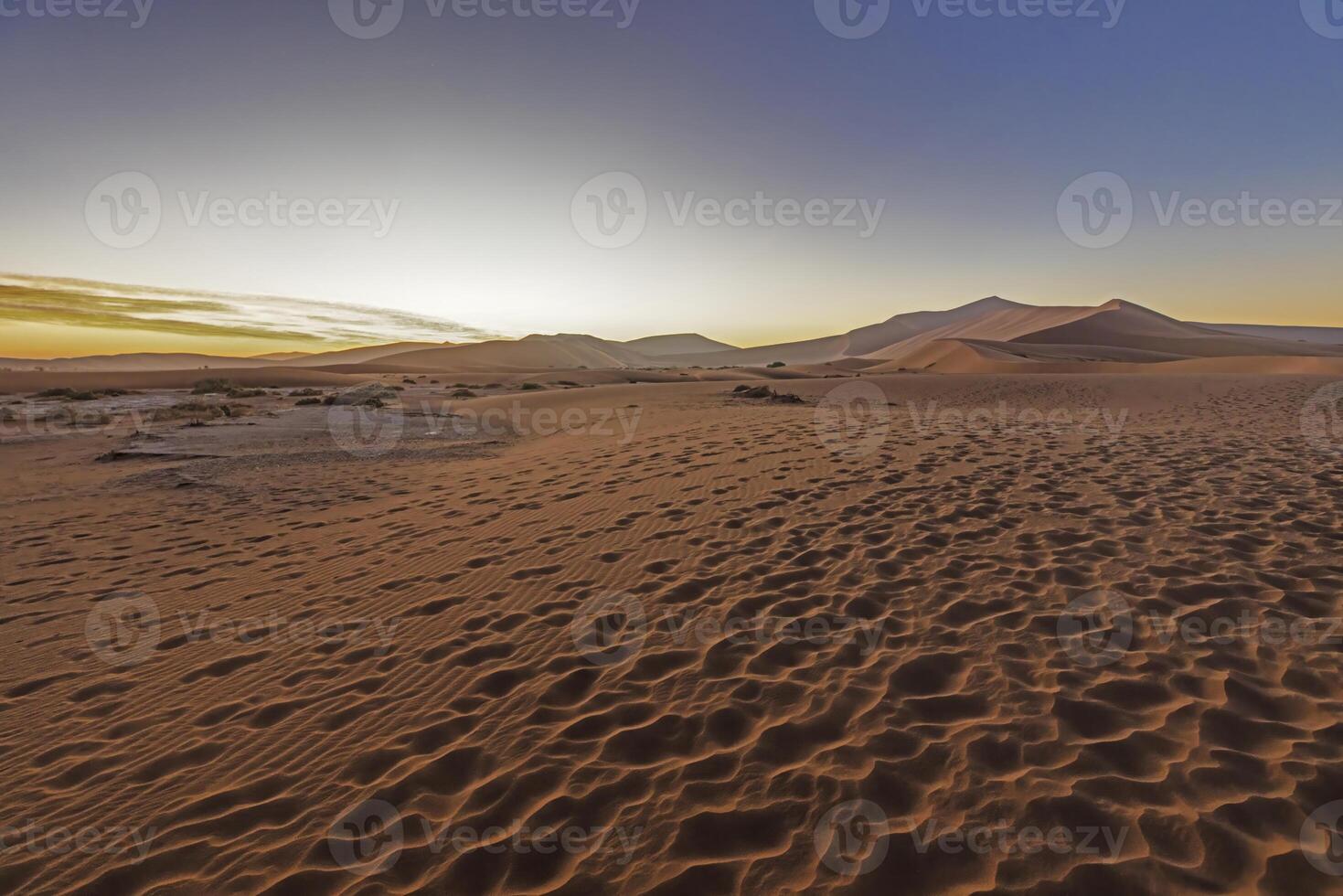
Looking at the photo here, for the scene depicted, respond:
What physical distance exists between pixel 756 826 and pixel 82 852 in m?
3.37

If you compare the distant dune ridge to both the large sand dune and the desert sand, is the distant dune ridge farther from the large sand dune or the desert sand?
the desert sand

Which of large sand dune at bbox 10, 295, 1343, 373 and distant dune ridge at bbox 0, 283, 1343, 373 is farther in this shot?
large sand dune at bbox 10, 295, 1343, 373

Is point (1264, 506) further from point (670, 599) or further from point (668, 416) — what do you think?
point (668, 416)

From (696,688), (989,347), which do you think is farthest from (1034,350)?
(696,688)

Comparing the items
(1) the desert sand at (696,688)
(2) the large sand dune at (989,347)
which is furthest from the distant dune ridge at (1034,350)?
(1) the desert sand at (696,688)

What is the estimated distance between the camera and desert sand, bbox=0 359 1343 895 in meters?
2.54

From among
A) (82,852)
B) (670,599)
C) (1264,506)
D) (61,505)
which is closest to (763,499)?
(670,599)

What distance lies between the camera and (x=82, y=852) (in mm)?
2695

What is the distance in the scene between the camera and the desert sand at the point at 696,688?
2.54 meters

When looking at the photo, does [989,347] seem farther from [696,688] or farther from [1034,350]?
[696,688]

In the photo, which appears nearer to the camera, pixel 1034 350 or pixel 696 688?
pixel 696 688

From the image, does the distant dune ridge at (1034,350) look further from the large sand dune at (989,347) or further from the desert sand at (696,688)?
the desert sand at (696,688)

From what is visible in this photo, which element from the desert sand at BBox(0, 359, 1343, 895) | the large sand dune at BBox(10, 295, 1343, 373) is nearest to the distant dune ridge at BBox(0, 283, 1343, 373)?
the large sand dune at BBox(10, 295, 1343, 373)

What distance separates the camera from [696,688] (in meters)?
3.71
